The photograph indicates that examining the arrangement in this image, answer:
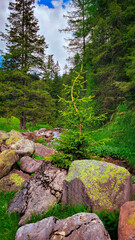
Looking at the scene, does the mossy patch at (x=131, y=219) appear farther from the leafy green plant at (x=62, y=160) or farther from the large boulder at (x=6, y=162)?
the large boulder at (x=6, y=162)

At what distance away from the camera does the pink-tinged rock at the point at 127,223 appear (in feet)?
4.64

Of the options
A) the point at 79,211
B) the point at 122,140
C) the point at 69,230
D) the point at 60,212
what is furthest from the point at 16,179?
the point at 122,140

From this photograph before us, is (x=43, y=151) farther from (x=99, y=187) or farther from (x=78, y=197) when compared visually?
(x=99, y=187)

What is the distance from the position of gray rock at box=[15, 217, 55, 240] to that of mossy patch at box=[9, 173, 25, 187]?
2797mm

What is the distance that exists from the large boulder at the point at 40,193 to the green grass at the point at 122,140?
416 cm

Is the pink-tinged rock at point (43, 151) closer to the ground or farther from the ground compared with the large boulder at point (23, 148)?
closer to the ground

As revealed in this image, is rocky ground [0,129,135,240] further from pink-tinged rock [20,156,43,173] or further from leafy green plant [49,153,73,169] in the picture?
pink-tinged rock [20,156,43,173]

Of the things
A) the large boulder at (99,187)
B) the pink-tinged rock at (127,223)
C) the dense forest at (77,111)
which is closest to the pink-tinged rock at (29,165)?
the dense forest at (77,111)

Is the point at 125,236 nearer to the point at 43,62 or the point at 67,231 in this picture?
the point at 67,231

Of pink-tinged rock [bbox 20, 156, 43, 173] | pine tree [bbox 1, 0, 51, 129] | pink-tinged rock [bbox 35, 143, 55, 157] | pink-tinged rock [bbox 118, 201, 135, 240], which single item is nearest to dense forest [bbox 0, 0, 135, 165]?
pine tree [bbox 1, 0, 51, 129]

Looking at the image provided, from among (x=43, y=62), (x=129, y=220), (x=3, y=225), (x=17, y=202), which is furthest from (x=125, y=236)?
(x=43, y=62)

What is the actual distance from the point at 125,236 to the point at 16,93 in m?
14.0

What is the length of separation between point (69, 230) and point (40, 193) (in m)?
1.52

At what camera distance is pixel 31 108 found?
47.5 feet
